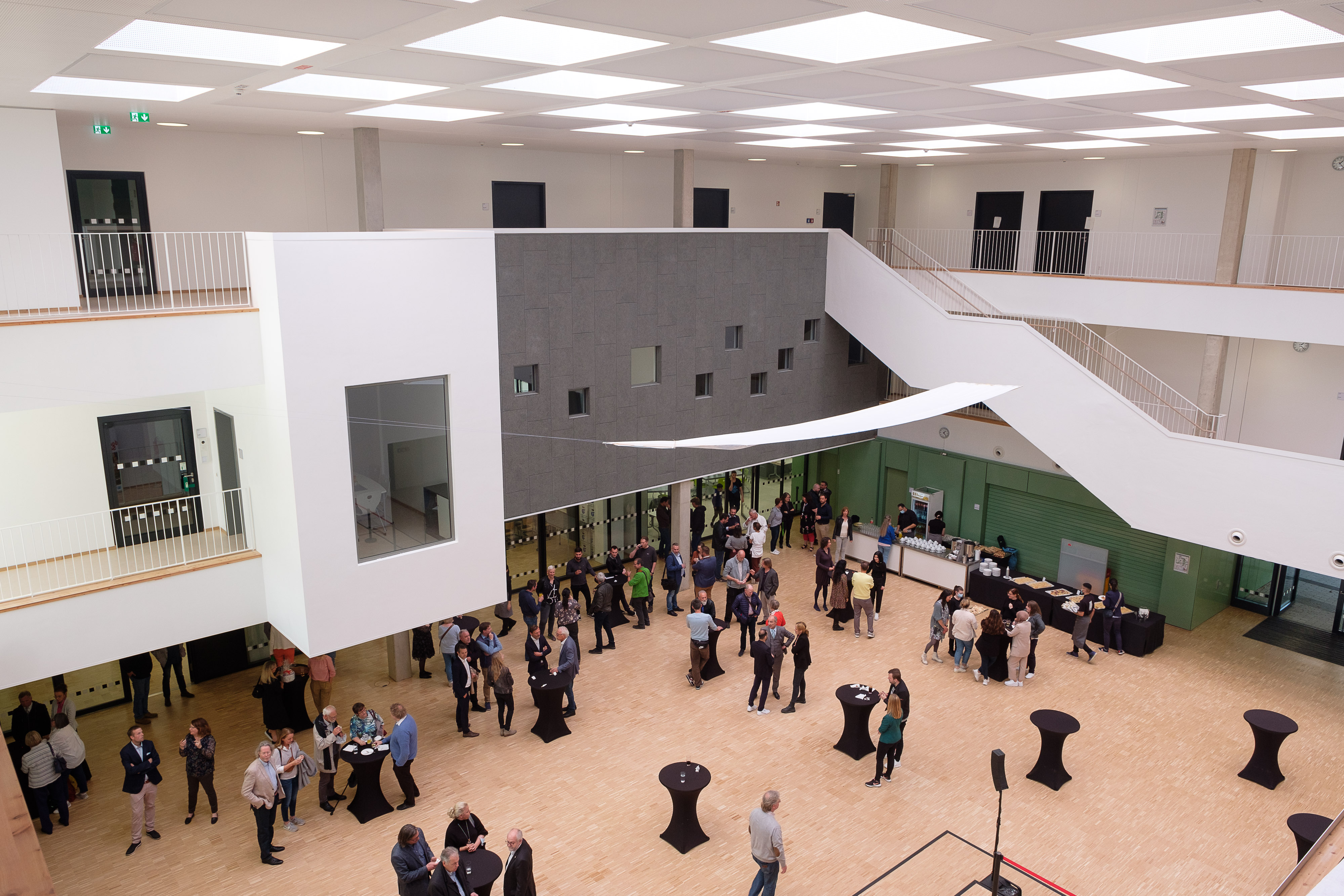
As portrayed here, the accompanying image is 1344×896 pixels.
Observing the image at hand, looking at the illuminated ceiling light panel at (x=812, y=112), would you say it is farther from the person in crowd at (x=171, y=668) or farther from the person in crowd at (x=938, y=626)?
the person in crowd at (x=171, y=668)

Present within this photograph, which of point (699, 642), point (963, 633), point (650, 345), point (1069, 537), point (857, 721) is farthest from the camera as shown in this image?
point (1069, 537)

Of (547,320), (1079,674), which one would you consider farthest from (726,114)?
(1079,674)

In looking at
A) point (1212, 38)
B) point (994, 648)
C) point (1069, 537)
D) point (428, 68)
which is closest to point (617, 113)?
point (428, 68)

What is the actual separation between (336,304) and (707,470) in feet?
27.9

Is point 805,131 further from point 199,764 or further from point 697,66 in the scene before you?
point 199,764

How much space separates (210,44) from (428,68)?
174cm

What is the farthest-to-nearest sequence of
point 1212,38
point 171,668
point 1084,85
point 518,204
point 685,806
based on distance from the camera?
point 518,204
point 171,668
point 685,806
point 1084,85
point 1212,38

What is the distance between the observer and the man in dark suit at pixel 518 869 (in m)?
8.20

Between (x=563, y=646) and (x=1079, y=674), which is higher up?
(x=563, y=646)

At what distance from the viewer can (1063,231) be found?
19000 mm

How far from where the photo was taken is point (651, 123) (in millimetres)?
12141

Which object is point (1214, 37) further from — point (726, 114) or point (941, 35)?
point (726, 114)

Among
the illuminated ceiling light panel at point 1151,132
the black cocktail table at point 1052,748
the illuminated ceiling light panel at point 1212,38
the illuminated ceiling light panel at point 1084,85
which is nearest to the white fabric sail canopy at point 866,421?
the illuminated ceiling light panel at point 1084,85

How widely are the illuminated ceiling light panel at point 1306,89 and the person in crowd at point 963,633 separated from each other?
8.53 metres
